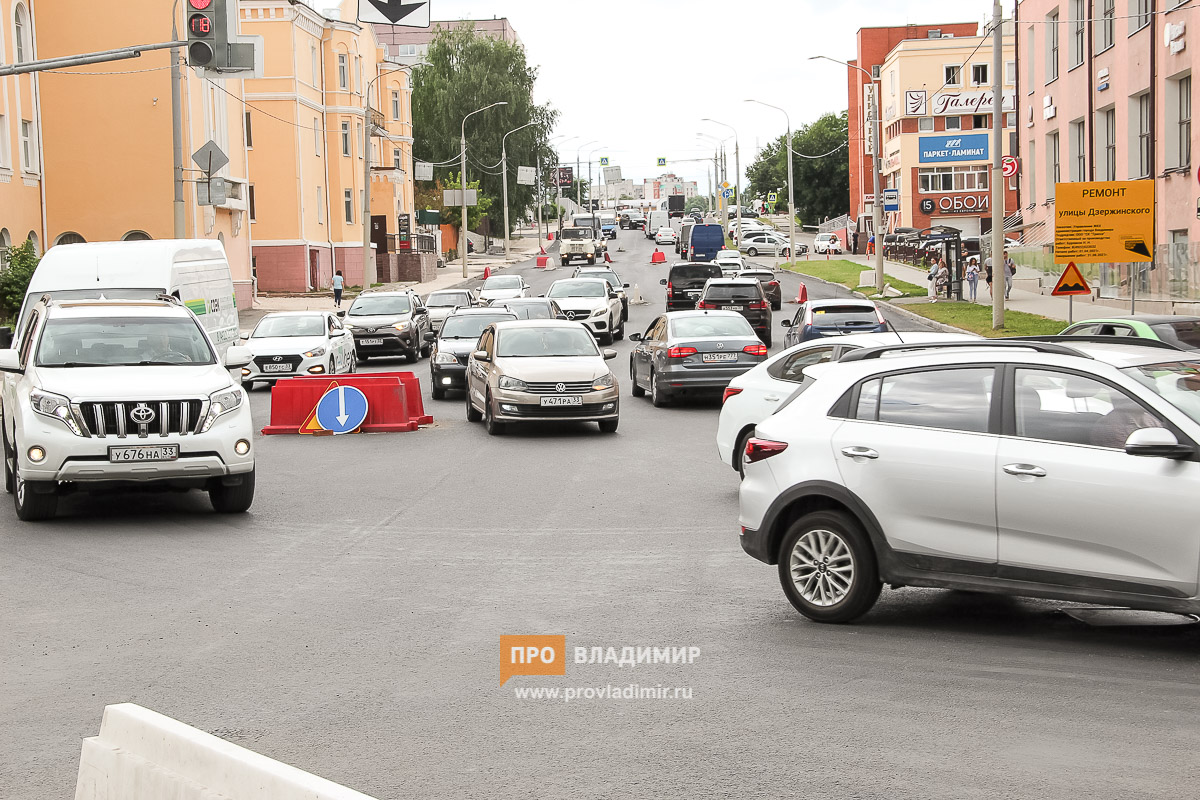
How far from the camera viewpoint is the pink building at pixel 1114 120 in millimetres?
34375

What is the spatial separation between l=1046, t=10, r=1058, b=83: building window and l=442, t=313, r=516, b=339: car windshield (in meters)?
30.0

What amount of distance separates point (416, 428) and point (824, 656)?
12852 millimetres

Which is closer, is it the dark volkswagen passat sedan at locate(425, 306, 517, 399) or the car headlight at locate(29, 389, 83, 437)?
the car headlight at locate(29, 389, 83, 437)

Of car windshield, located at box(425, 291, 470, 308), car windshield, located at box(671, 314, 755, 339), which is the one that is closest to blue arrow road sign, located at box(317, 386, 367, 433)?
car windshield, located at box(671, 314, 755, 339)

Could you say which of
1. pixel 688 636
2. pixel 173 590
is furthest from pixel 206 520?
pixel 688 636

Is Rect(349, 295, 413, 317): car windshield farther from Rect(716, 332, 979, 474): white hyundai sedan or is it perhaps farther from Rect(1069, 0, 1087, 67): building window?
Rect(1069, 0, 1087, 67): building window

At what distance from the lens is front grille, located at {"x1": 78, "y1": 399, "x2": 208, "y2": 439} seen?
1137 cm

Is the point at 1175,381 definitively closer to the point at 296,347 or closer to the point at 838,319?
the point at 838,319

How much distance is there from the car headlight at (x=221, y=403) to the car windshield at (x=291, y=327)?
14.8 m

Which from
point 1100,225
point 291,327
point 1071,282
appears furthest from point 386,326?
point 1100,225

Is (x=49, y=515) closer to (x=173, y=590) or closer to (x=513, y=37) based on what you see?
(x=173, y=590)

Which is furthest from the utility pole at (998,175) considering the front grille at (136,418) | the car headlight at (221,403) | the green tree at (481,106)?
the green tree at (481,106)

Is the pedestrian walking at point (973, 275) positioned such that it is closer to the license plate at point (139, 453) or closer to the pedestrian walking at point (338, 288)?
the pedestrian walking at point (338, 288)

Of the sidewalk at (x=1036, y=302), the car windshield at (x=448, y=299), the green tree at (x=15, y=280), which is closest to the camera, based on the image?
the green tree at (x=15, y=280)
